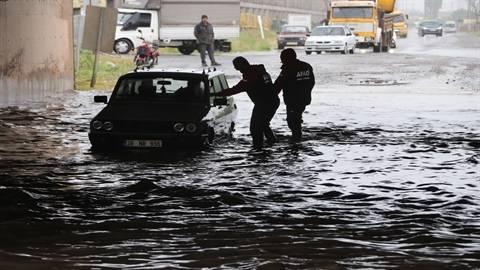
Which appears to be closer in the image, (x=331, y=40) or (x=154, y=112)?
(x=154, y=112)

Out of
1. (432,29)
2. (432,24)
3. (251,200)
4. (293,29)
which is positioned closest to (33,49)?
(251,200)

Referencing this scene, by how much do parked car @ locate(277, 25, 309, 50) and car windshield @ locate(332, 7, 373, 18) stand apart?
27.3ft

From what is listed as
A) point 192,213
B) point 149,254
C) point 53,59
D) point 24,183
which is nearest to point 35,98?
point 53,59

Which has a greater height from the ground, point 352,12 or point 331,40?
point 352,12

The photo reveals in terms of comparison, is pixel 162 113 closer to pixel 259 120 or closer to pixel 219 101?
pixel 219 101

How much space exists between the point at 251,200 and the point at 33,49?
46.9ft

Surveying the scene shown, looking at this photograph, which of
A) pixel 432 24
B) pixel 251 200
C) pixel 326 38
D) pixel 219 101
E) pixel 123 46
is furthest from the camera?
pixel 432 24

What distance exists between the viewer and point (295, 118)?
15875 millimetres

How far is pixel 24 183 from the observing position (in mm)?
11422

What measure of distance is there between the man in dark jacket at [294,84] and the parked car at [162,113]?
1.07m

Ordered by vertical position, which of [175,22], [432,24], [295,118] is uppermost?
[432,24]

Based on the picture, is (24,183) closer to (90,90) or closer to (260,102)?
(260,102)

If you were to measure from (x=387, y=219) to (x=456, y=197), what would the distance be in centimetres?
162

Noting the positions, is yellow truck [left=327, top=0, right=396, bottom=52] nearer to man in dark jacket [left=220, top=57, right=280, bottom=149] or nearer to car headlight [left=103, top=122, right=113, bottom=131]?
man in dark jacket [left=220, top=57, right=280, bottom=149]
